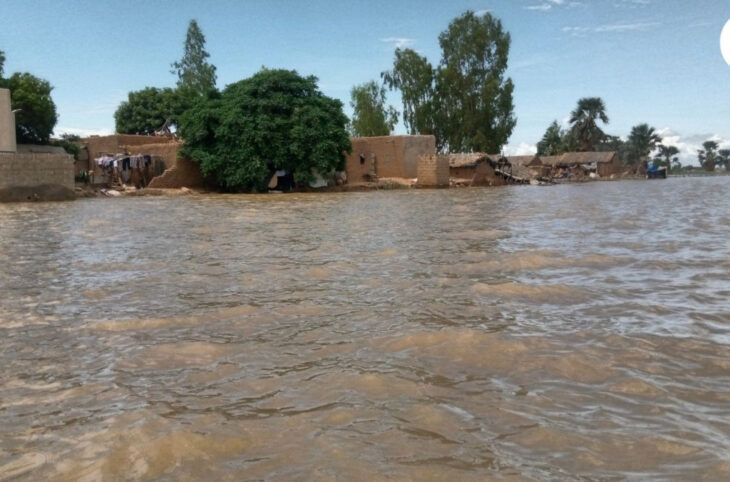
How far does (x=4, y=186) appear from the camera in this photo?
18797 millimetres

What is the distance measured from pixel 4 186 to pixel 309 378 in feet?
62.4

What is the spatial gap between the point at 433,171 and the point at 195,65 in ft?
67.8

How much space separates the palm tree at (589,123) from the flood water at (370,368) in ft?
204

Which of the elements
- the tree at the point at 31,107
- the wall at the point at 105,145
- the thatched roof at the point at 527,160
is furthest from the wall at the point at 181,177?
the thatched roof at the point at 527,160

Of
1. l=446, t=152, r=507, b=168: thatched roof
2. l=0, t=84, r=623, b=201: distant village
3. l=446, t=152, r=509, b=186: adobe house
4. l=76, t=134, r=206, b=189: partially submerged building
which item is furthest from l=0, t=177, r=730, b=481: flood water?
l=446, t=152, r=507, b=168: thatched roof

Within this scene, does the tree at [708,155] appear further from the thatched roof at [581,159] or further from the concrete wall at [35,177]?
the concrete wall at [35,177]

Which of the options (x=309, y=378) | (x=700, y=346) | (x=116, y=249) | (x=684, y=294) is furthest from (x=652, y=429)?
(x=116, y=249)

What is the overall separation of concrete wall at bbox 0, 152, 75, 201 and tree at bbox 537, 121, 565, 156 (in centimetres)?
5234

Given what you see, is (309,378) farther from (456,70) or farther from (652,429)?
(456,70)

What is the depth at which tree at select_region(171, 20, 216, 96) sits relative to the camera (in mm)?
41597

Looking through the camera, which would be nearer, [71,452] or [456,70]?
[71,452]

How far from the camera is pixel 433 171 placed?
96.9ft

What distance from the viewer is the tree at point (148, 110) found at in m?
37.9

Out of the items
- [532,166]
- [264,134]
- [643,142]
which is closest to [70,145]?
[264,134]
